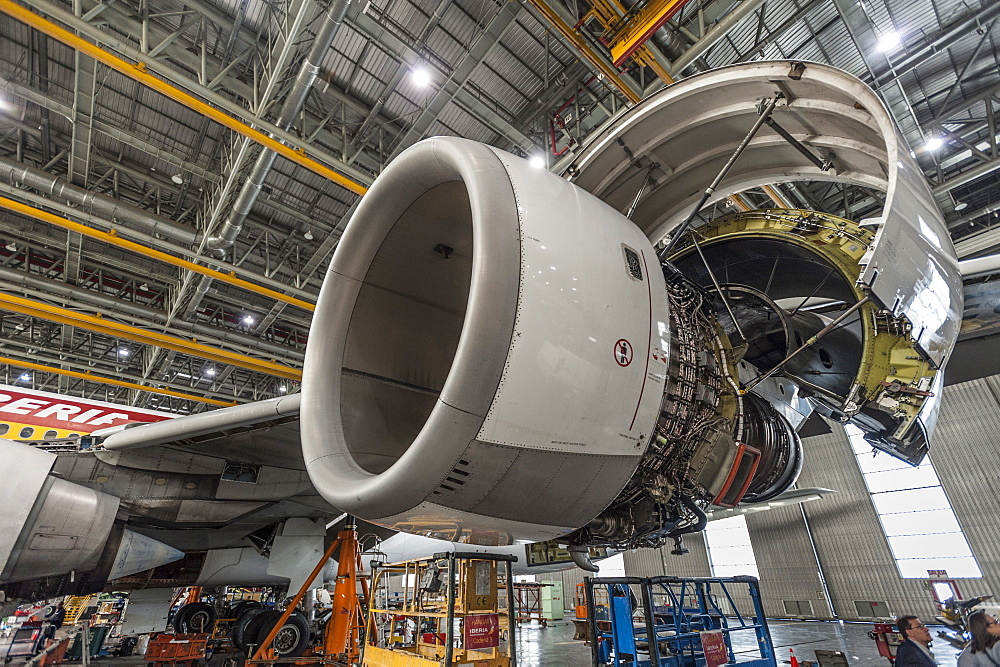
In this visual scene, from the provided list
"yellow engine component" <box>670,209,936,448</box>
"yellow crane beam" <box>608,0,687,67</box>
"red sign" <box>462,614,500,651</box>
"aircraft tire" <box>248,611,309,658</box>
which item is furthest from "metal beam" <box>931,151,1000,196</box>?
"aircraft tire" <box>248,611,309,658</box>

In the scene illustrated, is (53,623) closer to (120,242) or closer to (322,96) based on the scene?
(120,242)

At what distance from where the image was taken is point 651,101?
3090 mm

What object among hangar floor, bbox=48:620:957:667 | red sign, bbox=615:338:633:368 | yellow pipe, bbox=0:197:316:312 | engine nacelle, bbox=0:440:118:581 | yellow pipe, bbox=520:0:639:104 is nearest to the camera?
red sign, bbox=615:338:633:368

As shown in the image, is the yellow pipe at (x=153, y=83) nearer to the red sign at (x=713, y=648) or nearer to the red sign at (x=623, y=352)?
the red sign at (x=623, y=352)

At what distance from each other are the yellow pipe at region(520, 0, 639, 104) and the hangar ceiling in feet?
0.09

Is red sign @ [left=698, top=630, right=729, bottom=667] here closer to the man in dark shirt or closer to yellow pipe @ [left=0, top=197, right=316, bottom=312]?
yellow pipe @ [left=0, top=197, right=316, bottom=312]

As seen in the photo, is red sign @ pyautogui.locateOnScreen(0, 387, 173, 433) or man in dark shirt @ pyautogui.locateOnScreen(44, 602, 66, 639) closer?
red sign @ pyautogui.locateOnScreen(0, 387, 173, 433)

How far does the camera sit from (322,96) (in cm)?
911

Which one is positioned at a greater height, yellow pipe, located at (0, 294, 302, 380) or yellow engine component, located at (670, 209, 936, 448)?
yellow pipe, located at (0, 294, 302, 380)

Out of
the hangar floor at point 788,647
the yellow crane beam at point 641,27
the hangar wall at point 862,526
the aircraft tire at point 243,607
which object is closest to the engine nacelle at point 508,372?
the yellow crane beam at point 641,27

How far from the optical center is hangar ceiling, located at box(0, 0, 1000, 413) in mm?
7273

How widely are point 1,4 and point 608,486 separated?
8.95 metres

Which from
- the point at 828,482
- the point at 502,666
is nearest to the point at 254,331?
the point at 502,666

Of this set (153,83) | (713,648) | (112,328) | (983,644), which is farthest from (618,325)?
(112,328)
